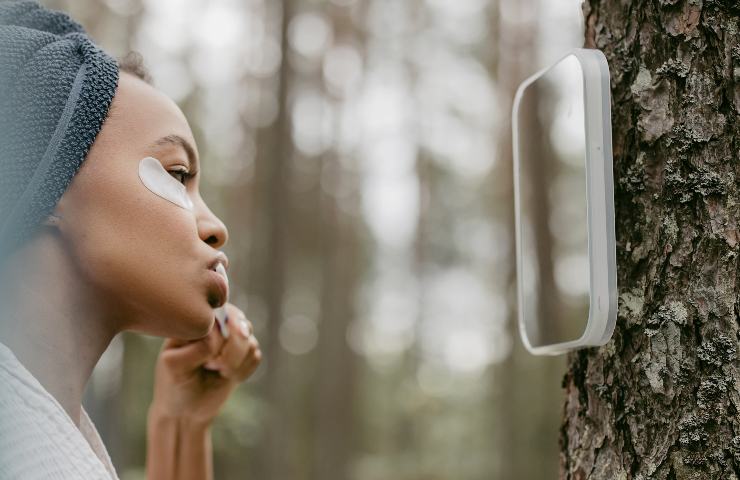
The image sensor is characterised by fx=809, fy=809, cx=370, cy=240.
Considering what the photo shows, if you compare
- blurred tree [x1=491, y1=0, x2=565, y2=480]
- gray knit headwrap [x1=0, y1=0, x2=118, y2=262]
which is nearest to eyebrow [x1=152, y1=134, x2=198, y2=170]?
gray knit headwrap [x1=0, y1=0, x2=118, y2=262]

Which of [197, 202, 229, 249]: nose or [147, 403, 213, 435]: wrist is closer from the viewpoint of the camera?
[197, 202, 229, 249]: nose

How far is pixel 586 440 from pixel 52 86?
1199 mm

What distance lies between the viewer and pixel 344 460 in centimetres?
1120

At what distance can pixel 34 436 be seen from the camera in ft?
4.33

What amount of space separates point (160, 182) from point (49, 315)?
0.32 metres

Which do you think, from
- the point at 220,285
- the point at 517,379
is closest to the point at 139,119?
the point at 220,285

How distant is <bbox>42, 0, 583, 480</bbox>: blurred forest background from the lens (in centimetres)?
949

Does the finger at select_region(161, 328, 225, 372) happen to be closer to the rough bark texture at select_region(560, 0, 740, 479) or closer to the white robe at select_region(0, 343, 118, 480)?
the white robe at select_region(0, 343, 118, 480)

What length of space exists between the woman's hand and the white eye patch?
41 cm

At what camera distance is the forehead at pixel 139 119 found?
157cm

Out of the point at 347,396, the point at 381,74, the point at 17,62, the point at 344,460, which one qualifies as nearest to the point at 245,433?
the point at 344,460

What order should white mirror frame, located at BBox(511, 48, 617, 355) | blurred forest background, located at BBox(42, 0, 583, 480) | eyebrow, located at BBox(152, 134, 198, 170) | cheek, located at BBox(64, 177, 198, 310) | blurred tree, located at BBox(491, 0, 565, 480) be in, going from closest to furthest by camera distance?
white mirror frame, located at BBox(511, 48, 617, 355), cheek, located at BBox(64, 177, 198, 310), eyebrow, located at BBox(152, 134, 198, 170), blurred forest background, located at BBox(42, 0, 583, 480), blurred tree, located at BBox(491, 0, 565, 480)

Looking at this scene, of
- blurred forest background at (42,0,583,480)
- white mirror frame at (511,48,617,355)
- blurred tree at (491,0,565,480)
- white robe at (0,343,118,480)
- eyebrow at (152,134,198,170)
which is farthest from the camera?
blurred tree at (491,0,565,480)

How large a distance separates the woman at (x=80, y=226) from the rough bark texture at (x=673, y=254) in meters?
0.79
